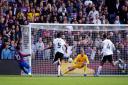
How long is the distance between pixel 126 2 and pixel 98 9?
141 centimetres

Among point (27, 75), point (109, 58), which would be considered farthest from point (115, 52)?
point (27, 75)

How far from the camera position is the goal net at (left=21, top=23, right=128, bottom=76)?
21.0 meters

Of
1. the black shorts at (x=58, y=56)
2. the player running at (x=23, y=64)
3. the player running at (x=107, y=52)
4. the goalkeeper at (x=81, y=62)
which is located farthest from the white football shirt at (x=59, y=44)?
the player running at (x=107, y=52)

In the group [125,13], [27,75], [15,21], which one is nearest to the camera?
[27,75]

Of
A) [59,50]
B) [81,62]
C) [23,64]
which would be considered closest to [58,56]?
[59,50]

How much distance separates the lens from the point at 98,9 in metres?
25.8

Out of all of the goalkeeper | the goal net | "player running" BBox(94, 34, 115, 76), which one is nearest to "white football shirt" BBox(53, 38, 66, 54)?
the goal net

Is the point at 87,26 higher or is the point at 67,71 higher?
the point at 87,26

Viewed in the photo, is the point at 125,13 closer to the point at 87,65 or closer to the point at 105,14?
the point at 105,14

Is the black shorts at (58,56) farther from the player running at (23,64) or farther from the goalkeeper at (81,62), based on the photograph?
the player running at (23,64)

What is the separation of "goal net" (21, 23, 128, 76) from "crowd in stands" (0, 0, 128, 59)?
4.87 ft

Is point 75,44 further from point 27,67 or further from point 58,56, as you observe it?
point 27,67

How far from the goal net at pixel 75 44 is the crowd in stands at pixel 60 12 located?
148cm

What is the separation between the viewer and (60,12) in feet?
82.2
